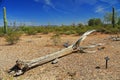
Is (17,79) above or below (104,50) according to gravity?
below

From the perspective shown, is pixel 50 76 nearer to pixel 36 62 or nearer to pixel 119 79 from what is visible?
pixel 36 62

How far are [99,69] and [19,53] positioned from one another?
15.5 feet

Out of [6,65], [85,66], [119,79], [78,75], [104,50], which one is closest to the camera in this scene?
[119,79]

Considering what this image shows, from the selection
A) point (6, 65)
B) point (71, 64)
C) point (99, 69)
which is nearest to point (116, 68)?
point (99, 69)

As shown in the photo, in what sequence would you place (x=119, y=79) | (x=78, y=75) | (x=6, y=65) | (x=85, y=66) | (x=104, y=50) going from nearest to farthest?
(x=119, y=79), (x=78, y=75), (x=85, y=66), (x=6, y=65), (x=104, y=50)

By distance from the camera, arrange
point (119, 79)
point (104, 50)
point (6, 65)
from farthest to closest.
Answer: point (104, 50) < point (6, 65) < point (119, 79)

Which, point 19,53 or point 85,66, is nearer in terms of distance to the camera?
point 85,66

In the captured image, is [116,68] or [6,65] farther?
[6,65]

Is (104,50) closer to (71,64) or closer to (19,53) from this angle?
(71,64)

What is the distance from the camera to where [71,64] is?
351 inches

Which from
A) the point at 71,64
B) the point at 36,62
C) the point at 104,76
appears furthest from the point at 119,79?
the point at 36,62

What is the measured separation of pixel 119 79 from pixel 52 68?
2.61 metres

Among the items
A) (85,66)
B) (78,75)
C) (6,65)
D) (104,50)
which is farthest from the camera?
(104,50)

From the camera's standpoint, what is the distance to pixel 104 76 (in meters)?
7.50
